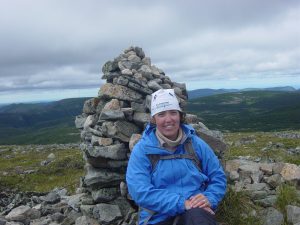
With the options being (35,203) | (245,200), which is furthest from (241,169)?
(35,203)

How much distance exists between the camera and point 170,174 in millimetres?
8992

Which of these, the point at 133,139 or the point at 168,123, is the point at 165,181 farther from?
the point at 133,139

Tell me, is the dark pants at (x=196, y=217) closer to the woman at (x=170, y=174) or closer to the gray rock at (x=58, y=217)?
the woman at (x=170, y=174)

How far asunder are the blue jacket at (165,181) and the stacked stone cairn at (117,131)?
3.97 meters

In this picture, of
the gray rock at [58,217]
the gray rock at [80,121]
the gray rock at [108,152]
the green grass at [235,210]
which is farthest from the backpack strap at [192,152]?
the gray rock at [80,121]

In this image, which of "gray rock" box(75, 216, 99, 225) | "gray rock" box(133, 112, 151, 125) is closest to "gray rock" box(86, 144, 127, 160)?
"gray rock" box(133, 112, 151, 125)

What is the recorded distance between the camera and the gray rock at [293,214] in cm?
1102

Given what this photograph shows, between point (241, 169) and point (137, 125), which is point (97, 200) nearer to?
point (137, 125)

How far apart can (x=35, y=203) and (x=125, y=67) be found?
7.24m

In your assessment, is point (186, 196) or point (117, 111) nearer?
point (186, 196)

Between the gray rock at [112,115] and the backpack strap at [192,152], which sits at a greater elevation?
the gray rock at [112,115]

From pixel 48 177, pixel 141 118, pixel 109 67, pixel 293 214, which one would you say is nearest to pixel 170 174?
pixel 293 214

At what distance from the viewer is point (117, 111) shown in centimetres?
1413

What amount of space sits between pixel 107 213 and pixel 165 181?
4727 mm
